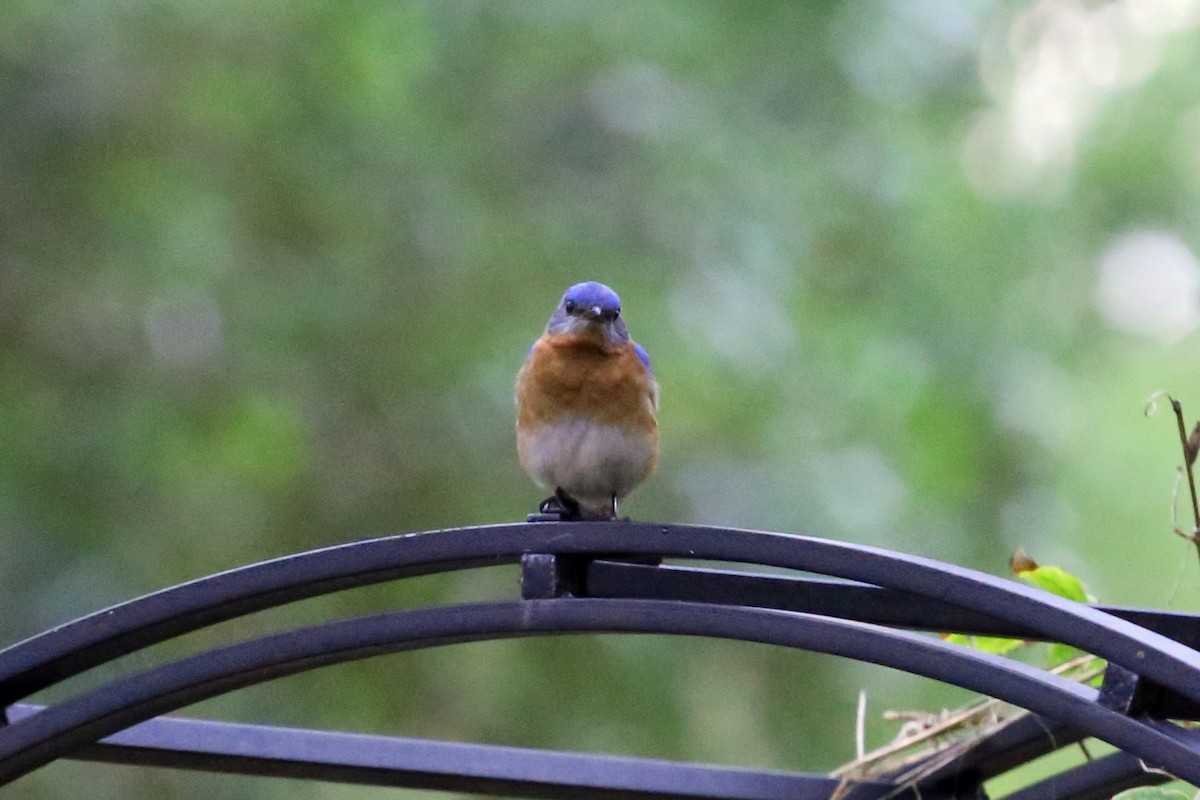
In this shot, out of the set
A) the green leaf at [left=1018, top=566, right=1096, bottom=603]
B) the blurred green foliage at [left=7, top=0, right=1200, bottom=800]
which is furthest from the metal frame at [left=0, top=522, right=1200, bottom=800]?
the blurred green foliage at [left=7, top=0, right=1200, bottom=800]

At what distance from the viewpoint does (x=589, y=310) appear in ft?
9.43

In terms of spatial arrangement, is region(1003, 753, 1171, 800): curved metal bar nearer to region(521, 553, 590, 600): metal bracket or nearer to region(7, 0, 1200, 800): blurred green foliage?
region(521, 553, 590, 600): metal bracket

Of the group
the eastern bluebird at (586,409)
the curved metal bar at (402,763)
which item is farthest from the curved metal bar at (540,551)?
the eastern bluebird at (586,409)

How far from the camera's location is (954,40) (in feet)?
17.7

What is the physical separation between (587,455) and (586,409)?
88mm

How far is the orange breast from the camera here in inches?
114

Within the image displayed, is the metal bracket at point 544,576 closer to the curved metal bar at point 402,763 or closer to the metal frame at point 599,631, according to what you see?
the metal frame at point 599,631

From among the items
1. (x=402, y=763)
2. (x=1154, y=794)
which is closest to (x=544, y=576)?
(x=402, y=763)

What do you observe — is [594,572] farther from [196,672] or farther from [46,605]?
[46,605]

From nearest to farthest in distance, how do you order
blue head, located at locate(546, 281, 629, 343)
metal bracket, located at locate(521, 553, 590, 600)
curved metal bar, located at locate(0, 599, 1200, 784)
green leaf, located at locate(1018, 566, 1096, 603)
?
curved metal bar, located at locate(0, 599, 1200, 784) < metal bracket, located at locate(521, 553, 590, 600) < green leaf, located at locate(1018, 566, 1096, 603) < blue head, located at locate(546, 281, 629, 343)

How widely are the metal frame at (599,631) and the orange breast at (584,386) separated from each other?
1045mm

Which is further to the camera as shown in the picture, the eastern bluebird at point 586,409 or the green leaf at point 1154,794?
the eastern bluebird at point 586,409

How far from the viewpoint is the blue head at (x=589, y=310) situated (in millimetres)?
2852

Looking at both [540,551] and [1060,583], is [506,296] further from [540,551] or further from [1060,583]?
[540,551]
